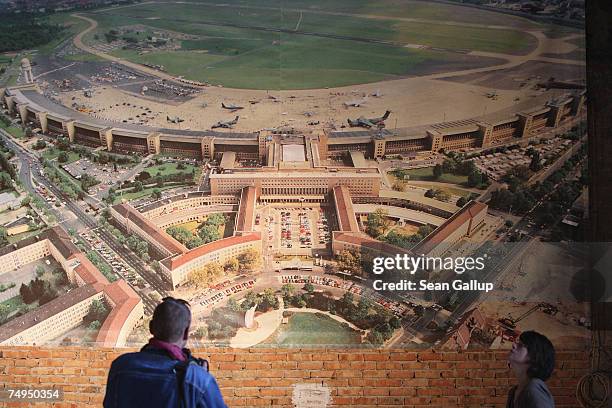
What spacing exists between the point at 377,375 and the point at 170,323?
1.90 m

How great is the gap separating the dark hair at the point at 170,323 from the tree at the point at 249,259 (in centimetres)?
152

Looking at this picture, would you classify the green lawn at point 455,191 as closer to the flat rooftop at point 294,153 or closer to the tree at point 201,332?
the flat rooftop at point 294,153

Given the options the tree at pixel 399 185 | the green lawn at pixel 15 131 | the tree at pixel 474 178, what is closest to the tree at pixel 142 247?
the green lawn at pixel 15 131

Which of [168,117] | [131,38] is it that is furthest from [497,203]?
[131,38]

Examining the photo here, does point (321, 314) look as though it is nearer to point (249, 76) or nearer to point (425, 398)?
point (425, 398)

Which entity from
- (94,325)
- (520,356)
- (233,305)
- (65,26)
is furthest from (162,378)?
(65,26)

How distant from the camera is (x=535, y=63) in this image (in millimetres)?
2965

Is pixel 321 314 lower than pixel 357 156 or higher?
lower

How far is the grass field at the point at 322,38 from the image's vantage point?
9.85 ft

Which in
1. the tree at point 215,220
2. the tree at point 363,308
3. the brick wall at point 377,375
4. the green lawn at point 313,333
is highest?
the tree at point 215,220

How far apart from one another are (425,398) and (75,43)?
3.01 meters

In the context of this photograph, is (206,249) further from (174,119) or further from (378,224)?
(378,224)

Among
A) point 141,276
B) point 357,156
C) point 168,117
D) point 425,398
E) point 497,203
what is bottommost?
point 425,398

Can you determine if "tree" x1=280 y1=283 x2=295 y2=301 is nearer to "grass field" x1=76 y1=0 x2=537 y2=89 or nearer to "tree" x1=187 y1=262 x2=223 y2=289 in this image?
"tree" x1=187 y1=262 x2=223 y2=289
